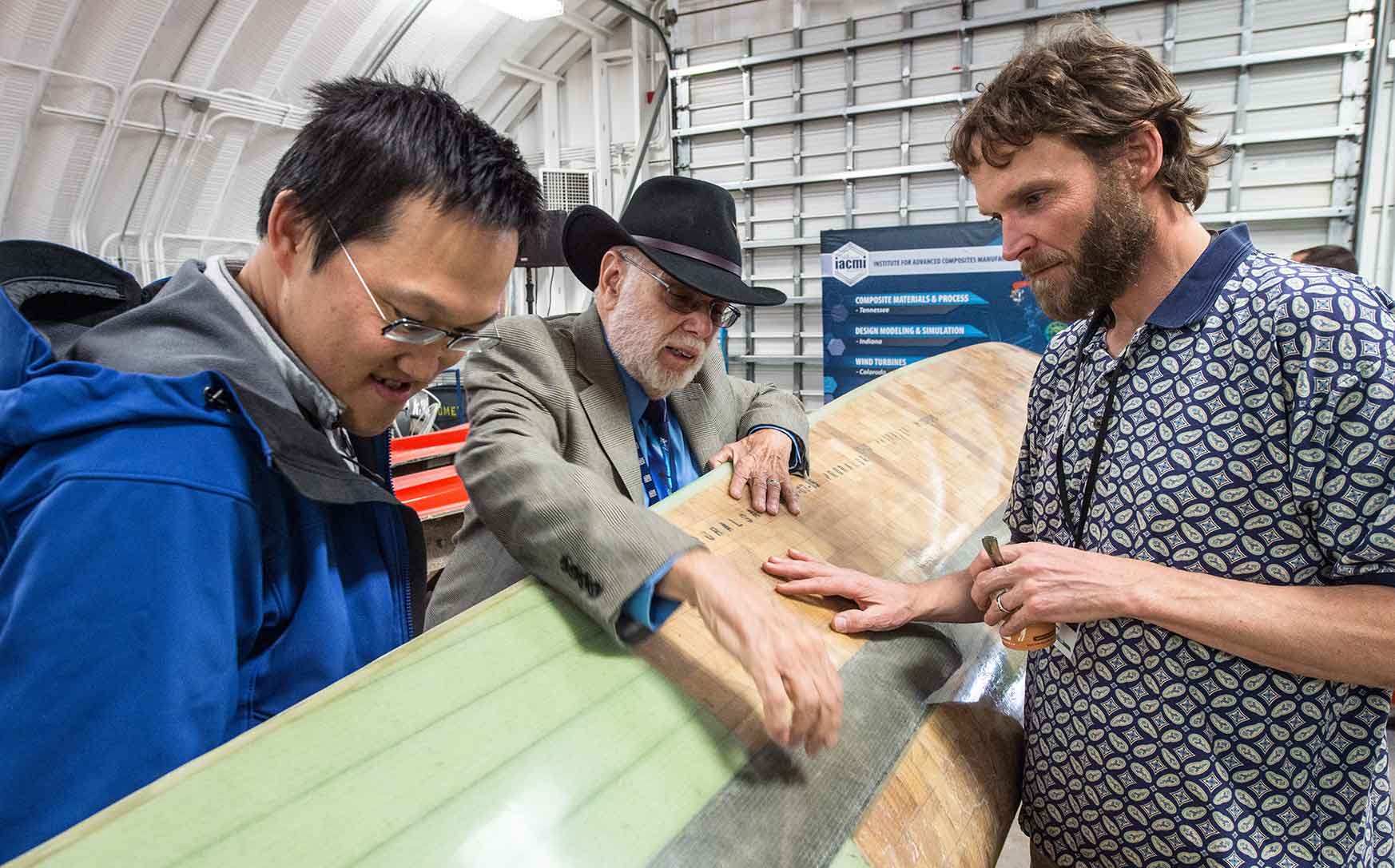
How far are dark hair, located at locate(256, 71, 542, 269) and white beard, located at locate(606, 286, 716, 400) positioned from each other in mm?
616

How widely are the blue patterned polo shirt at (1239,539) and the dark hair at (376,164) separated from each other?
3.15 ft

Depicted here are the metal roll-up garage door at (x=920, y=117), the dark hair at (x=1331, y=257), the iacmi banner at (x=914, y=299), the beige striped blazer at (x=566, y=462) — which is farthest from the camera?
the iacmi banner at (x=914, y=299)

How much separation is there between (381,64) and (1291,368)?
7.01 meters

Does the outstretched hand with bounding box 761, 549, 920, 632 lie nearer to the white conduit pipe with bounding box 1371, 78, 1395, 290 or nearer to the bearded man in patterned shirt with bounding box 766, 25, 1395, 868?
the bearded man in patterned shirt with bounding box 766, 25, 1395, 868

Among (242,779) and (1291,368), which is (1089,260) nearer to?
(1291,368)

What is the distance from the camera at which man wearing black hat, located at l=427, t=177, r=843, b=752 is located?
92 centimetres

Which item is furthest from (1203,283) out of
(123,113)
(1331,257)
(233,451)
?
(123,113)

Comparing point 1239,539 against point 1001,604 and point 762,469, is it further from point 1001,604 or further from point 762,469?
point 762,469

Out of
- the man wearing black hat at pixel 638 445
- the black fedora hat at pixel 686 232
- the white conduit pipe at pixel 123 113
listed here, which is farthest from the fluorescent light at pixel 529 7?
the black fedora hat at pixel 686 232

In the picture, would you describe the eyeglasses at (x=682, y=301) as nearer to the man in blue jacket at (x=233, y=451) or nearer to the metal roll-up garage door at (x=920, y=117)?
the man in blue jacket at (x=233, y=451)

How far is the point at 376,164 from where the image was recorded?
2.93ft

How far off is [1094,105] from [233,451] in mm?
1237

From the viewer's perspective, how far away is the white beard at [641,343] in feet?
5.12

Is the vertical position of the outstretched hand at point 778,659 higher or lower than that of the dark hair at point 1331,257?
lower
